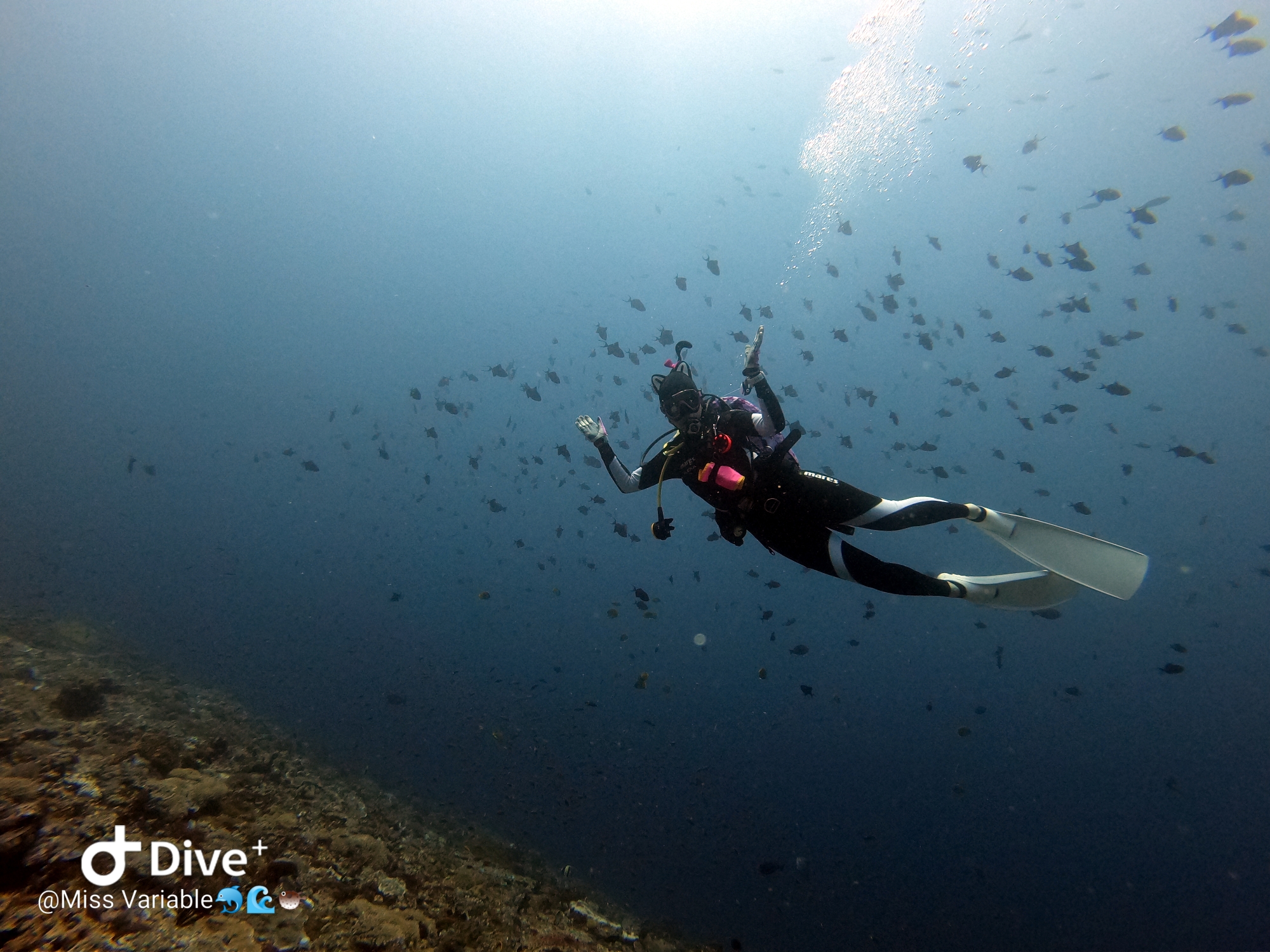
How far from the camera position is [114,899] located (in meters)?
3.41

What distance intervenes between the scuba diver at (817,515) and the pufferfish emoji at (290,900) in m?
4.25

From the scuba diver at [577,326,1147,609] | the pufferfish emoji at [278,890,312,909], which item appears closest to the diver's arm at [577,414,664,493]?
the scuba diver at [577,326,1147,609]

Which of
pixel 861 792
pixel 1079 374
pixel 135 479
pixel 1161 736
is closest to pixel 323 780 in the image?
pixel 1079 374

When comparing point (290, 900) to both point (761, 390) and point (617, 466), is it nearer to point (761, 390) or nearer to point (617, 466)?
point (617, 466)

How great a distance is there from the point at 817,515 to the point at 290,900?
5.72 m

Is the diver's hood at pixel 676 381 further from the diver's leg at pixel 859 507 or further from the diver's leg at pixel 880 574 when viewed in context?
the diver's leg at pixel 880 574

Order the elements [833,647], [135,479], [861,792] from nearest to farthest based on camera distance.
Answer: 1. [861,792]
2. [833,647]
3. [135,479]

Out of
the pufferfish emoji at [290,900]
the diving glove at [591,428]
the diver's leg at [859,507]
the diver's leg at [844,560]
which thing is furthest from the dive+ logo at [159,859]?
the diver's leg at [859,507]

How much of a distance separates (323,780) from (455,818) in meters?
5.31

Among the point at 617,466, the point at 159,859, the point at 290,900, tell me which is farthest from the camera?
the point at 617,466

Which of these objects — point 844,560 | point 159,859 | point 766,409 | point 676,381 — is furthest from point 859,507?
point 159,859

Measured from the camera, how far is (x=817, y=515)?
16.9 ft

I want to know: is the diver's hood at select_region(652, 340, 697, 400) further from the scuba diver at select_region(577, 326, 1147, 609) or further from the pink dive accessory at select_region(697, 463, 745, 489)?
the pink dive accessory at select_region(697, 463, 745, 489)

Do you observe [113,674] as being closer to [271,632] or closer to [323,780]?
[323,780]
